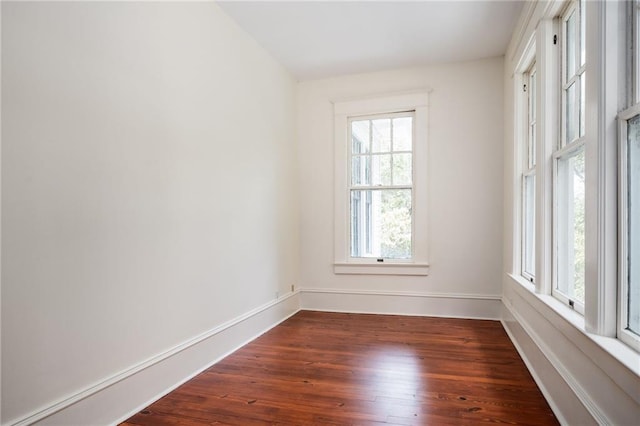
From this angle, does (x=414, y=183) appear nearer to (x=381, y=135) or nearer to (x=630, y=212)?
(x=381, y=135)

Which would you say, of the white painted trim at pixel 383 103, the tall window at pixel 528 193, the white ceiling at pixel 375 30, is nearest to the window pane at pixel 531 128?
the tall window at pixel 528 193

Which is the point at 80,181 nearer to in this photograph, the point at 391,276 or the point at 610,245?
the point at 610,245

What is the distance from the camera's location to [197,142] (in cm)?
283

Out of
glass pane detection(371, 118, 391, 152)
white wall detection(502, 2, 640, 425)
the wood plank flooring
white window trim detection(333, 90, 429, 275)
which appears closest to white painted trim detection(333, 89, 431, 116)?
white window trim detection(333, 90, 429, 275)

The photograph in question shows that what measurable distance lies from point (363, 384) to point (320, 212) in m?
2.52

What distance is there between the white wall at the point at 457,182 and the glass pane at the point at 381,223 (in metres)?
0.30

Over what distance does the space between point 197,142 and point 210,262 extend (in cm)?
93

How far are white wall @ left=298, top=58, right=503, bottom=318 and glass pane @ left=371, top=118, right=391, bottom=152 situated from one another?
0.37m

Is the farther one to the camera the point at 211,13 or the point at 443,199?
the point at 443,199

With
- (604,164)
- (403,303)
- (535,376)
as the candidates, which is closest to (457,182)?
(403,303)

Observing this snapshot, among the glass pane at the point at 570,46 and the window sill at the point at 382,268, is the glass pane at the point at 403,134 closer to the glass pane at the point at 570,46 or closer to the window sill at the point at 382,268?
the window sill at the point at 382,268

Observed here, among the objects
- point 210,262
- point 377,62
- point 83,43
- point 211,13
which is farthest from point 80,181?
point 377,62

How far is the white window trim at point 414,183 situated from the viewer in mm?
4398

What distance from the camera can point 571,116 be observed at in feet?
7.75
